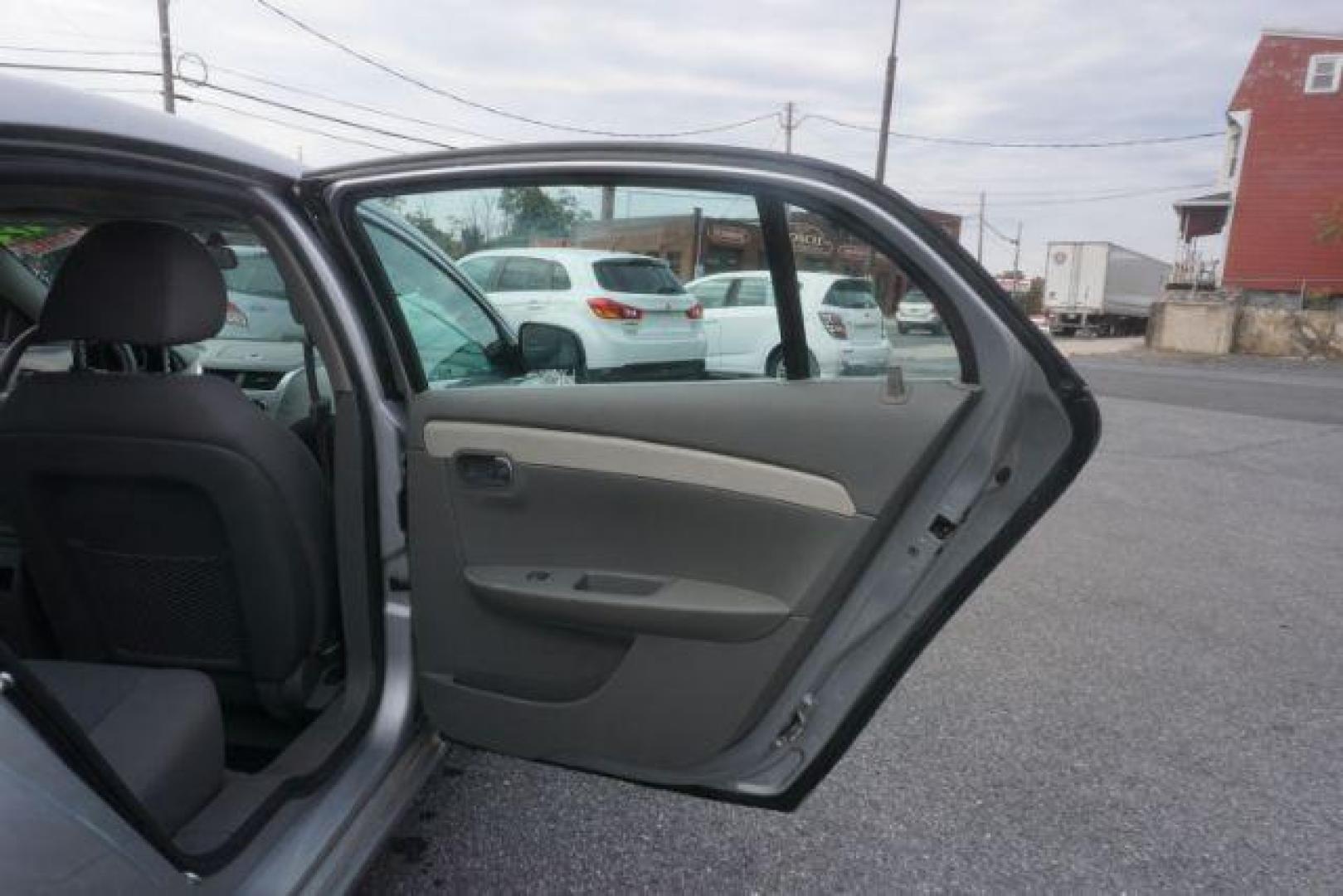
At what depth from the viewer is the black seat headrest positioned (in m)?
1.71

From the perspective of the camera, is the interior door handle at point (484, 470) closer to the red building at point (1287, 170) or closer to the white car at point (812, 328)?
the white car at point (812, 328)

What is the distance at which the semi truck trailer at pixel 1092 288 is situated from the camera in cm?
2997

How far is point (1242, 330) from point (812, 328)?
24322 mm

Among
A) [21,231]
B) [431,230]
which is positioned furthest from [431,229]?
[21,231]

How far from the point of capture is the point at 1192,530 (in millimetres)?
5246

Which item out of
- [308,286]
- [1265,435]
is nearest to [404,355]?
[308,286]

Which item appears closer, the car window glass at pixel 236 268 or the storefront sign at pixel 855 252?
the storefront sign at pixel 855 252

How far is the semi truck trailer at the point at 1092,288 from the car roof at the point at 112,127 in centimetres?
3197

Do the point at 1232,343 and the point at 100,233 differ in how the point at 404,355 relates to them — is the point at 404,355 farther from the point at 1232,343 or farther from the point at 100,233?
the point at 1232,343

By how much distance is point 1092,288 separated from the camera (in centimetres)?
3017

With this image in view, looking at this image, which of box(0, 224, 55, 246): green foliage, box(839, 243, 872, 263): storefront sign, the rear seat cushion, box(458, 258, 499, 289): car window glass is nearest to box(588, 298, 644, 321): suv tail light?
box(458, 258, 499, 289): car window glass

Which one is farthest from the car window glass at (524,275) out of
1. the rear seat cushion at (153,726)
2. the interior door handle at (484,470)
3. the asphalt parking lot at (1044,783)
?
the asphalt parking lot at (1044,783)

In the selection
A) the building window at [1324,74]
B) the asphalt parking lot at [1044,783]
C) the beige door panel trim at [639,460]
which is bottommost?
the asphalt parking lot at [1044,783]

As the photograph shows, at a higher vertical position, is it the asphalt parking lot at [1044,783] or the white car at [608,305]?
the white car at [608,305]
